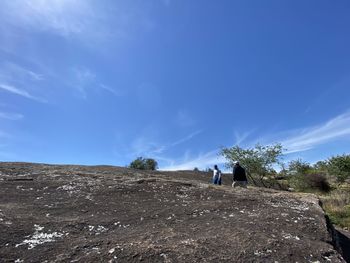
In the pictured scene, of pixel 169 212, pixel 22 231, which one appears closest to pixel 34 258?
pixel 22 231

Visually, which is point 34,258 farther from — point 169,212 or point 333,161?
point 333,161

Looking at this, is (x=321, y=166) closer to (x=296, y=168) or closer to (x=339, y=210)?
(x=296, y=168)

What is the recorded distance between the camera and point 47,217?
352 inches

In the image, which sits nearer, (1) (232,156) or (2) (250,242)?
(2) (250,242)

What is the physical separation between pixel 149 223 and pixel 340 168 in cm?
4279

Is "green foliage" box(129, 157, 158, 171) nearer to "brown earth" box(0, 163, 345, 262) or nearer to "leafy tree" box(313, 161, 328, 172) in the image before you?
"leafy tree" box(313, 161, 328, 172)

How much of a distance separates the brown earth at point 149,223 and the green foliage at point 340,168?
122 feet

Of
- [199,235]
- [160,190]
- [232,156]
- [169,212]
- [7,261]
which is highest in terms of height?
[232,156]

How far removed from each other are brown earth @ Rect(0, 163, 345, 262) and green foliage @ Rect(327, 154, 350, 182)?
37203 millimetres

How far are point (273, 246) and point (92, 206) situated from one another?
4532mm

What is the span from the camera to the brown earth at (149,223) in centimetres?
759

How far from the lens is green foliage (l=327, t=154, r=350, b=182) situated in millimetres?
46250

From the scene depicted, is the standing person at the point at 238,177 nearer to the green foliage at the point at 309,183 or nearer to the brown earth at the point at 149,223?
the brown earth at the point at 149,223

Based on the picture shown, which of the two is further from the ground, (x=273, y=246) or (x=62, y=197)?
(x=62, y=197)
